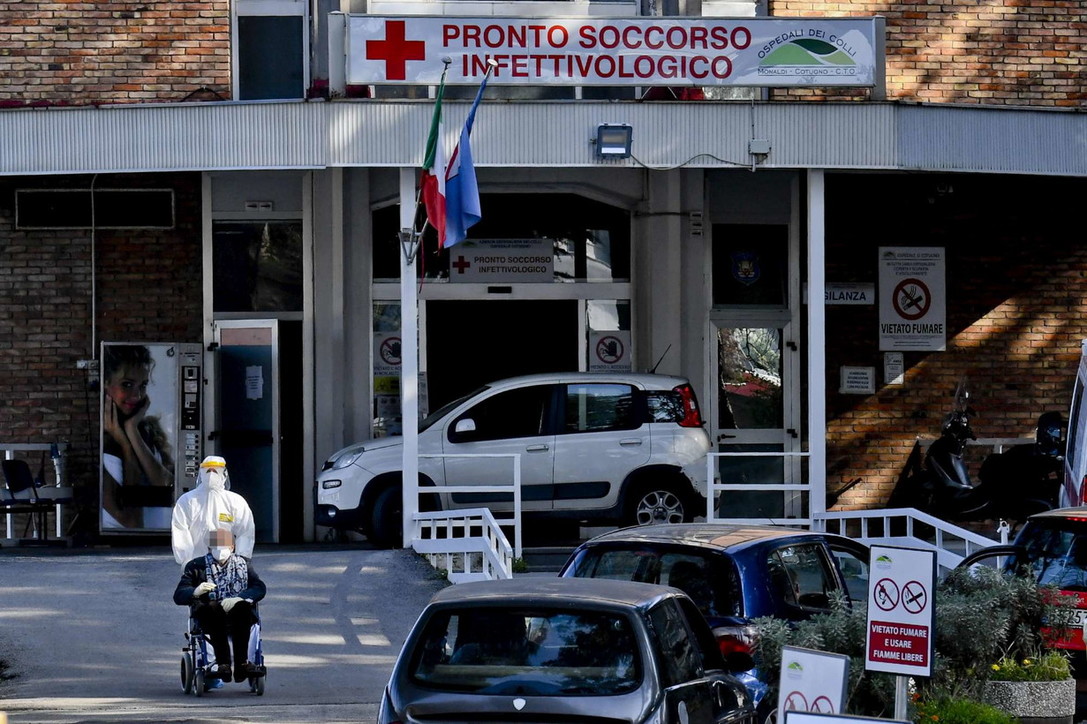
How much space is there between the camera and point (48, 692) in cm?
1099

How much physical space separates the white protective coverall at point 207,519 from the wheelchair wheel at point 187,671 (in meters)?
0.61

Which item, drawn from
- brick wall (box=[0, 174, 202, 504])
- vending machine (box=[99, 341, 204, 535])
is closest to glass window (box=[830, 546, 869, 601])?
vending machine (box=[99, 341, 204, 535])

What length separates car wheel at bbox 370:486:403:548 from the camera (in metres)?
16.1

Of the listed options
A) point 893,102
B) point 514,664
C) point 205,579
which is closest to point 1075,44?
point 893,102

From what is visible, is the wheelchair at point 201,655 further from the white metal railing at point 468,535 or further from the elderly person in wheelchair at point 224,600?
the white metal railing at point 468,535

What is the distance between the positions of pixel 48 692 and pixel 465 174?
19.4ft

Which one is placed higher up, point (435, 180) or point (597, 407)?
point (435, 180)

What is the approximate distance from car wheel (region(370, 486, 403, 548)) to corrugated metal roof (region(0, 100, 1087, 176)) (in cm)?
332

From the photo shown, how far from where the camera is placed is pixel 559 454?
16375mm

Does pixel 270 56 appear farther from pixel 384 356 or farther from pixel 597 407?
pixel 597 407

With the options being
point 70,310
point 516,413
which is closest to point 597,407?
point 516,413

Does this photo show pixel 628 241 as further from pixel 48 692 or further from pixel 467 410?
pixel 48 692

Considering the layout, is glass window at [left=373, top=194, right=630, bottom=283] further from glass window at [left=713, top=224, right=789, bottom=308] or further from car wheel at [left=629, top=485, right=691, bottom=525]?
car wheel at [left=629, top=485, right=691, bottom=525]

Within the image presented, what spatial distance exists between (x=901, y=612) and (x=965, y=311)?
12.5 meters
